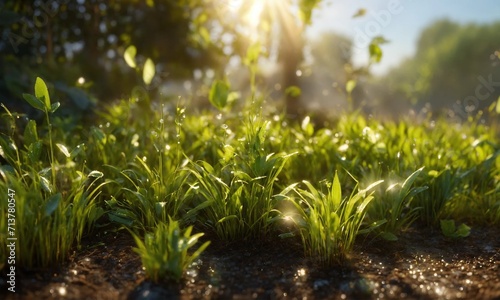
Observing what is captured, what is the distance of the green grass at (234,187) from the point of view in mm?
2389

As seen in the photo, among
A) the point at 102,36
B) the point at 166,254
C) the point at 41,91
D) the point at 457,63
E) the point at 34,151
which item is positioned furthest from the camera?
the point at 457,63

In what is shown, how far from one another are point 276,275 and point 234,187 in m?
0.54

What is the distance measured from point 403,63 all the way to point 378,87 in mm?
8612

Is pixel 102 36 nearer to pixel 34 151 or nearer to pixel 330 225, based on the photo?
pixel 34 151

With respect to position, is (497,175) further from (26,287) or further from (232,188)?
(26,287)

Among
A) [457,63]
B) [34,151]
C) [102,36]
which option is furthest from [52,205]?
[457,63]

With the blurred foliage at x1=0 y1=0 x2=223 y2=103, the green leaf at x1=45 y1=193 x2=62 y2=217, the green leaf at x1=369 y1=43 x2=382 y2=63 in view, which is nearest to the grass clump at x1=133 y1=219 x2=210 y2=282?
the green leaf at x1=45 y1=193 x2=62 y2=217

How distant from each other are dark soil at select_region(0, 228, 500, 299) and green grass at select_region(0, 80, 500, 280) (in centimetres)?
8

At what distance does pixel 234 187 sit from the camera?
2680 mm

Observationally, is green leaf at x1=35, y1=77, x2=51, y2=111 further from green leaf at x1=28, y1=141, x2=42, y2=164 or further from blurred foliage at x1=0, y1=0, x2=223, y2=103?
blurred foliage at x1=0, y1=0, x2=223, y2=103

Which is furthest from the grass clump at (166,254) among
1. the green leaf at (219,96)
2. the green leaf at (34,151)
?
the green leaf at (219,96)

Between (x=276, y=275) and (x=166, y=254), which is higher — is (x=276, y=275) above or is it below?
below

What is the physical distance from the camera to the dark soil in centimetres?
215

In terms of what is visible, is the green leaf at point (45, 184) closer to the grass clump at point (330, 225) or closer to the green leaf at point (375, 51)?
the grass clump at point (330, 225)
